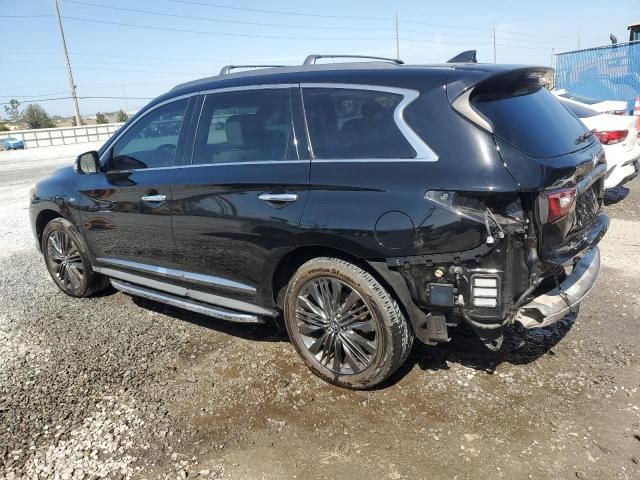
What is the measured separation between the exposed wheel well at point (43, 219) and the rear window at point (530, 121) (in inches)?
159

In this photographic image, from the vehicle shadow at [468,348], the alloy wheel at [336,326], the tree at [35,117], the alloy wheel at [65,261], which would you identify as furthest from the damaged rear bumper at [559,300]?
the tree at [35,117]

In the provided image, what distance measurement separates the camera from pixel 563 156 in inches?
112

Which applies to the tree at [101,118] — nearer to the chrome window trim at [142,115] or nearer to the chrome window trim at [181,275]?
the chrome window trim at [142,115]

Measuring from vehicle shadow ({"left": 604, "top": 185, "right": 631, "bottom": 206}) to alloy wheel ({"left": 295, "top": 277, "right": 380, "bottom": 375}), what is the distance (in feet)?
19.5

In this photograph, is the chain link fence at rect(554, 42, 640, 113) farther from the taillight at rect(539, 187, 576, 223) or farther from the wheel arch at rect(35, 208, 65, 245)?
the wheel arch at rect(35, 208, 65, 245)

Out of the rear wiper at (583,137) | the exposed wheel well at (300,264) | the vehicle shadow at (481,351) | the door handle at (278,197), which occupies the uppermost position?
the rear wiper at (583,137)

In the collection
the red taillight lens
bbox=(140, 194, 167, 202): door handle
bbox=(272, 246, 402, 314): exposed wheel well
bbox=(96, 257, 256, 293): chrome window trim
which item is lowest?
bbox=(96, 257, 256, 293): chrome window trim

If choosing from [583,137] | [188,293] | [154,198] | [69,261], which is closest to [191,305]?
[188,293]

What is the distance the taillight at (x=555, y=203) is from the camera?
2.65m

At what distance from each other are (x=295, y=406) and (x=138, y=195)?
2.02 m

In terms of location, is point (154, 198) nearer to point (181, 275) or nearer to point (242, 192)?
point (181, 275)

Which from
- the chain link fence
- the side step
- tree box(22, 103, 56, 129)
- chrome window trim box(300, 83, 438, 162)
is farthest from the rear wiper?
tree box(22, 103, 56, 129)

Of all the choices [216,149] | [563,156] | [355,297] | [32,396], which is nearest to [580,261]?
[563,156]

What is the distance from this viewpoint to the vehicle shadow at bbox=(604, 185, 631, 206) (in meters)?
7.69
